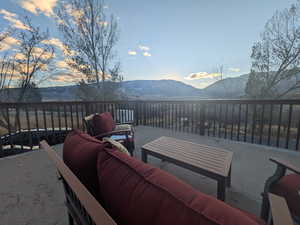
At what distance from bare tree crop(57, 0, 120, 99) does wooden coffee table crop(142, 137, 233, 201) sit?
633cm

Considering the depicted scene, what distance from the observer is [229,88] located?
33.8 feet

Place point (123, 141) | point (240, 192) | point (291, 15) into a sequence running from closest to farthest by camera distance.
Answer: point (240, 192) < point (123, 141) < point (291, 15)

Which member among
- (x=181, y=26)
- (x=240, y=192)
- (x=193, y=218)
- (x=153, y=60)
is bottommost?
(x=240, y=192)

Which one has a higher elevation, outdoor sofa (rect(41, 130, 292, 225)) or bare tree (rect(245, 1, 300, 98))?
bare tree (rect(245, 1, 300, 98))

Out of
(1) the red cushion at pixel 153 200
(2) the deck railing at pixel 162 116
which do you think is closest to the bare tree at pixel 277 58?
(2) the deck railing at pixel 162 116

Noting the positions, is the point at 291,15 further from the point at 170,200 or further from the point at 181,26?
the point at 170,200

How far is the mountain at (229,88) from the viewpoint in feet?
28.8

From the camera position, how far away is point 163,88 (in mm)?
14570

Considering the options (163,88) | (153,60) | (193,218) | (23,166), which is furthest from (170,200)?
(163,88)

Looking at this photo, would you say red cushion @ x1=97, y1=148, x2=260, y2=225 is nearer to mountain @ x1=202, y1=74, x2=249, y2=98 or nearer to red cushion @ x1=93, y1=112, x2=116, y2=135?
red cushion @ x1=93, y1=112, x2=116, y2=135

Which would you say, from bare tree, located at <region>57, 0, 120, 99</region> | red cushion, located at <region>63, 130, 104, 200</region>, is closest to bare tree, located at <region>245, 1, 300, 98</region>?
bare tree, located at <region>57, 0, 120, 99</region>

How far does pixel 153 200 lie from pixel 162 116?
14.8 ft

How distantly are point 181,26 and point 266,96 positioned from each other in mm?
6307

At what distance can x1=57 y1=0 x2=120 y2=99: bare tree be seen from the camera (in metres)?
6.41
